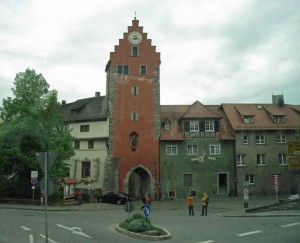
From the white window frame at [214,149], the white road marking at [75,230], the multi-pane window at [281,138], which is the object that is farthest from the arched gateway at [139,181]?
the white road marking at [75,230]

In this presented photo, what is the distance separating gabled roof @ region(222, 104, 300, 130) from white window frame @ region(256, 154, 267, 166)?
3521 millimetres

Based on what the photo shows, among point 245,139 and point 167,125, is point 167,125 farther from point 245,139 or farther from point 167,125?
point 245,139

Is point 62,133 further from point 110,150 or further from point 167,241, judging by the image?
point 167,241

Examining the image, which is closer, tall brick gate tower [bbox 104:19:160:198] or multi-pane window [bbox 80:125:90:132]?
tall brick gate tower [bbox 104:19:160:198]

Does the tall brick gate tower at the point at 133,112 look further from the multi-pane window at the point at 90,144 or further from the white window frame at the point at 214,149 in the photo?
the white window frame at the point at 214,149

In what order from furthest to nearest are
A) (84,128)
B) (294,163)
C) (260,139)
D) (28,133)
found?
(84,128)
(260,139)
(28,133)
(294,163)

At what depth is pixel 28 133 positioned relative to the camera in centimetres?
4003

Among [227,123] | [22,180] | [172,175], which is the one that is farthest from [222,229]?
[227,123]

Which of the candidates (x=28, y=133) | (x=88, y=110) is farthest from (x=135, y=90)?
(x=28, y=133)

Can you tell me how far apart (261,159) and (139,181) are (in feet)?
54.5

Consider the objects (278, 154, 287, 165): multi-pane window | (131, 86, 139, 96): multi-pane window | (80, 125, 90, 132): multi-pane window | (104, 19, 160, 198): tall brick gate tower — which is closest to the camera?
(104, 19, 160, 198): tall brick gate tower

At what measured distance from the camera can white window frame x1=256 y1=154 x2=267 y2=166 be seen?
5181 cm

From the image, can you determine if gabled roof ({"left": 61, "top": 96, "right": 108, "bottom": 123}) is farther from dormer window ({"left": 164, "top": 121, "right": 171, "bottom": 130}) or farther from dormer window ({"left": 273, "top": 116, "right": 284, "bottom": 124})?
dormer window ({"left": 273, "top": 116, "right": 284, "bottom": 124})

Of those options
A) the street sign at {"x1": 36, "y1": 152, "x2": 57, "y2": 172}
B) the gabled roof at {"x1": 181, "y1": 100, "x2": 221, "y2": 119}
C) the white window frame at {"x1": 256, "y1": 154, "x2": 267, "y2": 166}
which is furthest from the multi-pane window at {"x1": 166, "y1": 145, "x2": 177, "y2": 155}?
the street sign at {"x1": 36, "y1": 152, "x2": 57, "y2": 172}
